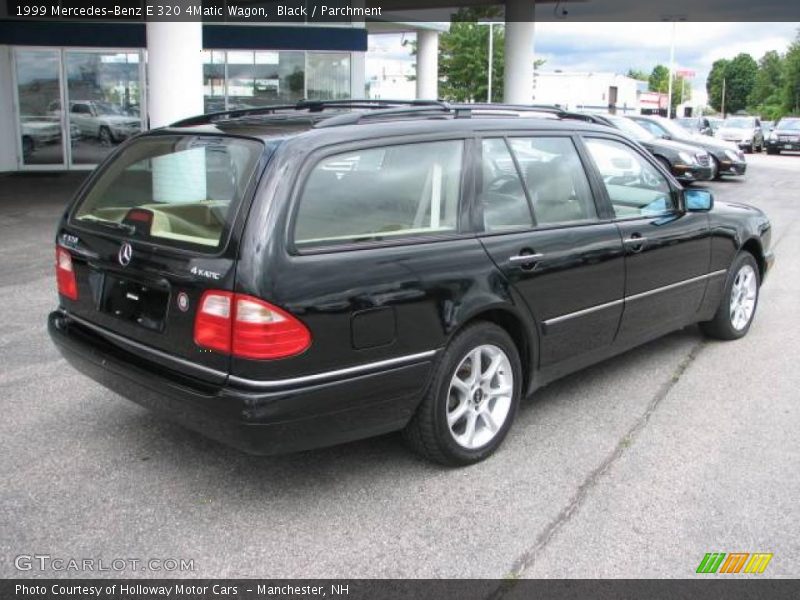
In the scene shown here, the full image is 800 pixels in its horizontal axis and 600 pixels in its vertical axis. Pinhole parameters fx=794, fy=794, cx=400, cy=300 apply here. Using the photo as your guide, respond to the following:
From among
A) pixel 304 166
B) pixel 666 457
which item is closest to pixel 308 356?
pixel 304 166

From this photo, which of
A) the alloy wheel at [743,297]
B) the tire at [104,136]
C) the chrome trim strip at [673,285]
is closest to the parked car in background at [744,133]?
the tire at [104,136]

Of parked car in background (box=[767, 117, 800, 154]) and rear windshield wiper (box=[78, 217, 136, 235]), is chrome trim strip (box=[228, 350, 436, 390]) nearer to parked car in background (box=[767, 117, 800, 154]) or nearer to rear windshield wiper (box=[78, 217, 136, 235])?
rear windshield wiper (box=[78, 217, 136, 235])

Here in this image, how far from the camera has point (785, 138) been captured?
106 feet

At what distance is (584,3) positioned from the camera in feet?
70.7

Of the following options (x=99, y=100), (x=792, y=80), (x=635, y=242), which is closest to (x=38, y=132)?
(x=99, y=100)

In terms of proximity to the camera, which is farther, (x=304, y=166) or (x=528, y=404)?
(x=528, y=404)

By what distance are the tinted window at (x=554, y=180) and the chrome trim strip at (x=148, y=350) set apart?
1.89 metres

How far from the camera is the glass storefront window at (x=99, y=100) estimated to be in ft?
59.2

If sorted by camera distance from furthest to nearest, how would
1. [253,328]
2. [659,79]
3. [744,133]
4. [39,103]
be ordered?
[659,79] < [744,133] < [39,103] < [253,328]

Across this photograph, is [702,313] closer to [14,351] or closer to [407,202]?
[407,202]

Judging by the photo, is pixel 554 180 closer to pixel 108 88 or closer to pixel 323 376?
pixel 323 376

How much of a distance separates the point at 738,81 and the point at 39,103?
145 m

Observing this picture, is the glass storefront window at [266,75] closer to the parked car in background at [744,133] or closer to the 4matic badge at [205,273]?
the 4matic badge at [205,273]

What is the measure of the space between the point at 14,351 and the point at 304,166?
3.34 meters
